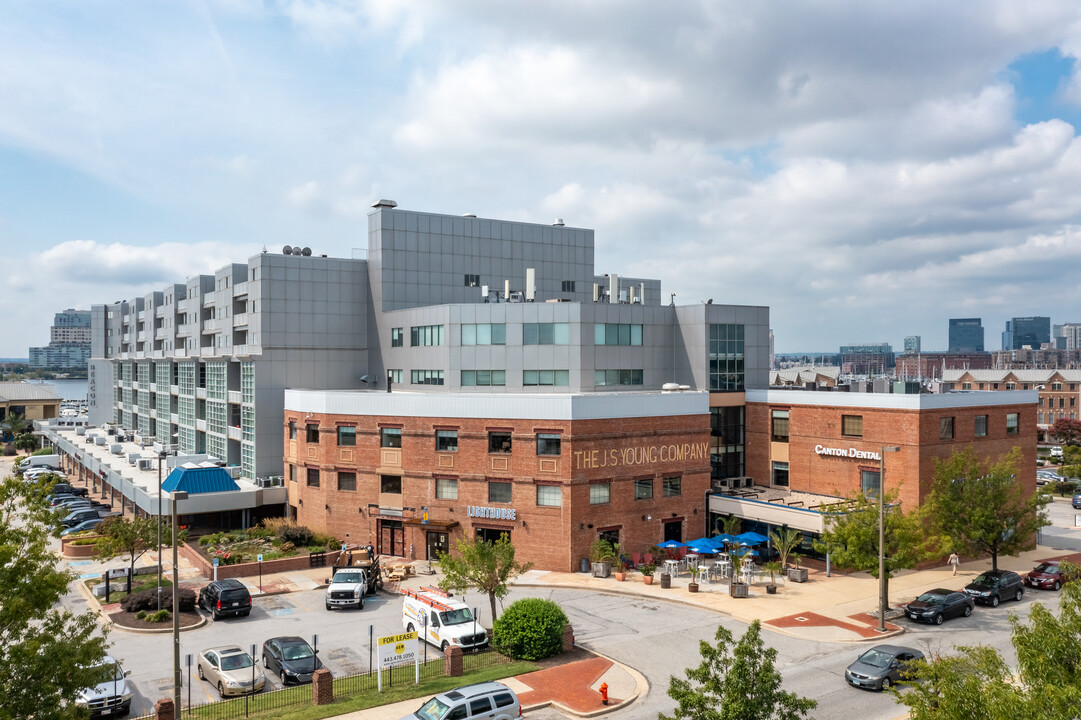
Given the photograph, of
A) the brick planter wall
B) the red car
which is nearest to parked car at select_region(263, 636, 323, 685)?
the brick planter wall

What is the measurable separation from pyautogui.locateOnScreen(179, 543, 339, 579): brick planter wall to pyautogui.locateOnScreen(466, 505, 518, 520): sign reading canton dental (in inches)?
392

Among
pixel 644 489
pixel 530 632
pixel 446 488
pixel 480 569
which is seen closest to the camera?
pixel 530 632

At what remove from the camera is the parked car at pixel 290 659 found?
99.3 ft

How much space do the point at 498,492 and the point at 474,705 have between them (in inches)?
996

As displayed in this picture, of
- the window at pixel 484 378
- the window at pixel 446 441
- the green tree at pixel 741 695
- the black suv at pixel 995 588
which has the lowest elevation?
the black suv at pixel 995 588

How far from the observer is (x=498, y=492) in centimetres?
4991

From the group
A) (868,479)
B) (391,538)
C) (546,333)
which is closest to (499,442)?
(391,538)

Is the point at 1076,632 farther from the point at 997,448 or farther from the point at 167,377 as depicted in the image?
the point at 167,377

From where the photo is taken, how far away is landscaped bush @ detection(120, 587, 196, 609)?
1580 inches

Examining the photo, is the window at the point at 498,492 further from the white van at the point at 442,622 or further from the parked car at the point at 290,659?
the parked car at the point at 290,659

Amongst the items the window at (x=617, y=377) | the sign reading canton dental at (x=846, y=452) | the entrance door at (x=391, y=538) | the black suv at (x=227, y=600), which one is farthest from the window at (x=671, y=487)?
the black suv at (x=227, y=600)

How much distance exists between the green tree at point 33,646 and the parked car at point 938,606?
36.6m

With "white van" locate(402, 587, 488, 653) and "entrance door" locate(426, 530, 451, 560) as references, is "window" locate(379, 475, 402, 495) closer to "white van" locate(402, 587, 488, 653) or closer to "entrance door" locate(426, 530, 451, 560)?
"entrance door" locate(426, 530, 451, 560)

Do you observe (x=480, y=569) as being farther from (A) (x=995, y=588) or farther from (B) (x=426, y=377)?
(B) (x=426, y=377)
